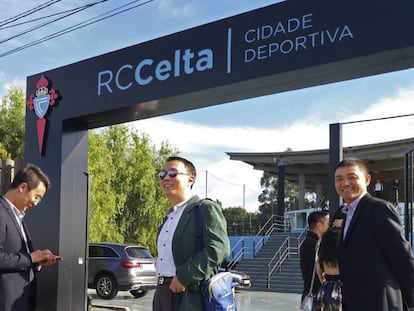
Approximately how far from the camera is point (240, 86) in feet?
21.3

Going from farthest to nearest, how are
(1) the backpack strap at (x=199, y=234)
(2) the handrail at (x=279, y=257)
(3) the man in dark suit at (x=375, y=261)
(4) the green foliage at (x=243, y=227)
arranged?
(4) the green foliage at (x=243, y=227) → (2) the handrail at (x=279, y=257) → (1) the backpack strap at (x=199, y=234) → (3) the man in dark suit at (x=375, y=261)

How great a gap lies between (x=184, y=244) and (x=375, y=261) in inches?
50.8

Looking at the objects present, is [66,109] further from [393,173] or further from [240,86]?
[393,173]

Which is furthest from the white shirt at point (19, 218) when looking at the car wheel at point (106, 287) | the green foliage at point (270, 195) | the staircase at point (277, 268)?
the green foliage at point (270, 195)

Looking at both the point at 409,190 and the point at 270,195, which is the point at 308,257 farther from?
the point at 270,195

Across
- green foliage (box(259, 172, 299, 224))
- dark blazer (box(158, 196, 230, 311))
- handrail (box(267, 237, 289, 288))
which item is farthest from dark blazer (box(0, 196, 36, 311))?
green foliage (box(259, 172, 299, 224))

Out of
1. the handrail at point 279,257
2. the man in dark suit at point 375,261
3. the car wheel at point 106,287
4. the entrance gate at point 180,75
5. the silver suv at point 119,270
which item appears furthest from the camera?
the handrail at point 279,257

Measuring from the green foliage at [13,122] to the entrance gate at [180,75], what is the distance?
19.8m

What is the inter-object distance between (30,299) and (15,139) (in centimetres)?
2452

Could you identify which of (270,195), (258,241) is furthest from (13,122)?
(270,195)

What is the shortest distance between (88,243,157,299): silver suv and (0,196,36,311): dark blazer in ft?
37.0

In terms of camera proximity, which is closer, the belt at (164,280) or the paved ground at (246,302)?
the belt at (164,280)

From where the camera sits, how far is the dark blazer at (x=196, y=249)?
155 inches

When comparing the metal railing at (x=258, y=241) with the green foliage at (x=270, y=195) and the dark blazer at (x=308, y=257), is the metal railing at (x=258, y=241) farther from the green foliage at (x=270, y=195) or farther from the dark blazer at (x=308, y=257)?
the green foliage at (x=270, y=195)
